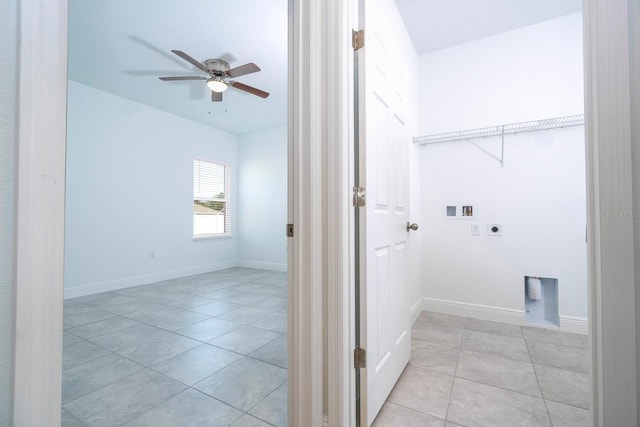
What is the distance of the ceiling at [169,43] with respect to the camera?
2.32 metres

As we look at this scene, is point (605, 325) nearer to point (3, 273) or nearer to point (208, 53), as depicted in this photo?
point (3, 273)

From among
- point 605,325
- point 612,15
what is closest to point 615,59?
point 612,15

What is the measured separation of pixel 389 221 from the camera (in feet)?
4.90

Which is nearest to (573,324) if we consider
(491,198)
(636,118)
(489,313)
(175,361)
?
(489,313)

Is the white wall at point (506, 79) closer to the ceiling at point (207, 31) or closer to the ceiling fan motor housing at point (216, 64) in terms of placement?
the ceiling at point (207, 31)

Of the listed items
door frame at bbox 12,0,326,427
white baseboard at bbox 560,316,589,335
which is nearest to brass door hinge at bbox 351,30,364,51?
door frame at bbox 12,0,326,427

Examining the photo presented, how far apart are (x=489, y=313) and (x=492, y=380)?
42.3 inches

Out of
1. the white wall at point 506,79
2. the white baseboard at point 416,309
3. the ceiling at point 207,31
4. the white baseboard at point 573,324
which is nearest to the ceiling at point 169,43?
the ceiling at point 207,31

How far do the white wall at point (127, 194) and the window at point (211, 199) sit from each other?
18 centimetres

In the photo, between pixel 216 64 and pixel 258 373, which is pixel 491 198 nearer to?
pixel 258 373

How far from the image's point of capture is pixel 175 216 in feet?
15.2

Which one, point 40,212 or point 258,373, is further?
point 258,373

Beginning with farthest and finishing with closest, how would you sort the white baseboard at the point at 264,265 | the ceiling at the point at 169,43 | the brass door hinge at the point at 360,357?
the white baseboard at the point at 264,265, the ceiling at the point at 169,43, the brass door hinge at the point at 360,357

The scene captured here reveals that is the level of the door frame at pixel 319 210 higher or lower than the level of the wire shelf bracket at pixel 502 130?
lower
